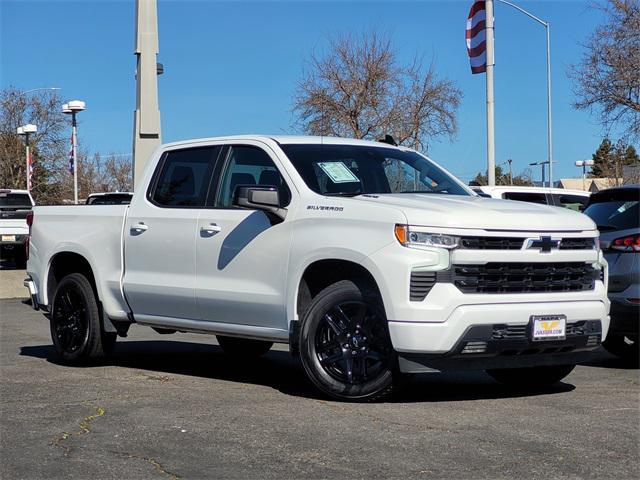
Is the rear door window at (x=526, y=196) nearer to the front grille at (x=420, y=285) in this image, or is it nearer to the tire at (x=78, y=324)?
the tire at (x=78, y=324)

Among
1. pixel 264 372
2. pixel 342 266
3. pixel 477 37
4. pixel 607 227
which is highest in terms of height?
pixel 477 37

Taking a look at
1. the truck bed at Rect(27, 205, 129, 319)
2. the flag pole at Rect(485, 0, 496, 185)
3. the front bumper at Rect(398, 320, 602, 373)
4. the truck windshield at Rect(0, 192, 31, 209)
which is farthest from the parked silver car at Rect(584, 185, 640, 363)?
the truck windshield at Rect(0, 192, 31, 209)

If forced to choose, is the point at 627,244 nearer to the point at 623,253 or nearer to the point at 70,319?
the point at 623,253

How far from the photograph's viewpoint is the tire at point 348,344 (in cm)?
689

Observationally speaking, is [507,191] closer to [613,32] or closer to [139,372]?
[139,372]

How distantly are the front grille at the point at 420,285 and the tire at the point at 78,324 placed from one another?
346cm

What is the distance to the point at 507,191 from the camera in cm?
1444

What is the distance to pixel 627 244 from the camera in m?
8.79

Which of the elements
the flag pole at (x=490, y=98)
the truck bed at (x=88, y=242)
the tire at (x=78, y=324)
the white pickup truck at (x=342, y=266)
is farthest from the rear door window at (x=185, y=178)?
the flag pole at (x=490, y=98)

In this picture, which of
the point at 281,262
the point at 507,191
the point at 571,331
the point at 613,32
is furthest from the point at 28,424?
the point at 613,32

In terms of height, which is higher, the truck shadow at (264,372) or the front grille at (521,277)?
the front grille at (521,277)

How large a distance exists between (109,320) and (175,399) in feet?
6.42

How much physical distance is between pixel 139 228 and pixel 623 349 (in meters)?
4.54

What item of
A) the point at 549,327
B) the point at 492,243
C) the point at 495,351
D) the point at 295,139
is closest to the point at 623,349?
the point at 549,327
